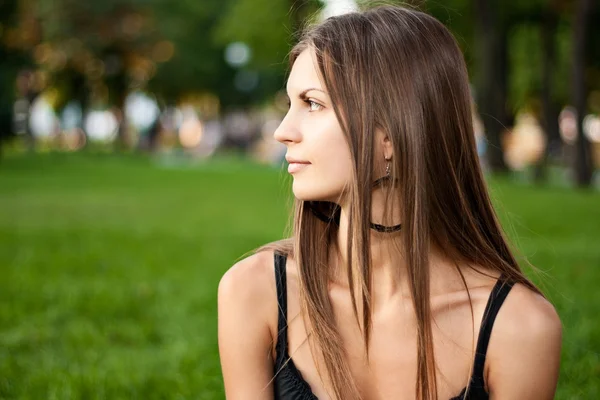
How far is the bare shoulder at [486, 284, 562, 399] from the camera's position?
2.38m

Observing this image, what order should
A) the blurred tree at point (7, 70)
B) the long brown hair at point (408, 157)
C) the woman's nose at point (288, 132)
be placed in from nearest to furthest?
the long brown hair at point (408, 157)
the woman's nose at point (288, 132)
the blurred tree at point (7, 70)

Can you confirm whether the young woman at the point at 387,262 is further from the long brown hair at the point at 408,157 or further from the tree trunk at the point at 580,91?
the tree trunk at the point at 580,91

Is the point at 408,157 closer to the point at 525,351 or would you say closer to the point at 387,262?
the point at 387,262

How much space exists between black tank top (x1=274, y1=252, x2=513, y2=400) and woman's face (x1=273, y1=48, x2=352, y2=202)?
0.29 meters

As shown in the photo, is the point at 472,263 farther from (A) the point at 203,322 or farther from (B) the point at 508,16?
(B) the point at 508,16

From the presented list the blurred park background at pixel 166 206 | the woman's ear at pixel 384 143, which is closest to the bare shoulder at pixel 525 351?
the blurred park background at pixel 166 206

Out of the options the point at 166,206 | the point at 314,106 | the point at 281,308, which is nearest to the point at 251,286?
the point at 281,308

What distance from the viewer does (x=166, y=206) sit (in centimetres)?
1720

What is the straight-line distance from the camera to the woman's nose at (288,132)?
2488 mm

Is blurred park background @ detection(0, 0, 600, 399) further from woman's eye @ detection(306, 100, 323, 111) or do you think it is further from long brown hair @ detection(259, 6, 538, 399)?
woman's eye @ detection(306, 100, 323, 111)

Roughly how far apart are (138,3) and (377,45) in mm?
46911

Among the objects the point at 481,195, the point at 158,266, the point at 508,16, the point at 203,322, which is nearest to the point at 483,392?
the point at 481,195

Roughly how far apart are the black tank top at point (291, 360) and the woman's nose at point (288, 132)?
383mm

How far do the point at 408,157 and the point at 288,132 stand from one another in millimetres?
366
